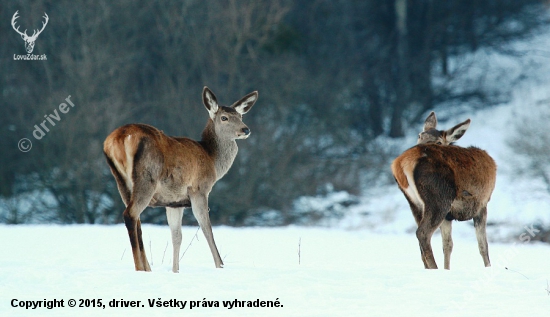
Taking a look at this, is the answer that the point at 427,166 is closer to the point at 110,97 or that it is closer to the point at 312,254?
the point at 312,254

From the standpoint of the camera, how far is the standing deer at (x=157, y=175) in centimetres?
751

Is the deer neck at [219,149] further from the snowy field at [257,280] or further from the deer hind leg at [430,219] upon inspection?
the deer hind leg at [430,219]

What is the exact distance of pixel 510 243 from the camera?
1766cm

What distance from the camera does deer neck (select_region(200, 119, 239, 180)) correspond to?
884cm

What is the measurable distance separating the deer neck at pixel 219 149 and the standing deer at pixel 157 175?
0.04 m

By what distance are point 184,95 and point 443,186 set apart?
16.4m

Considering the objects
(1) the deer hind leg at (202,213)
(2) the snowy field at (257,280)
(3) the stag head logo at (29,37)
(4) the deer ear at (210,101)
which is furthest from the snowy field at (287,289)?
(3) the stag head logo at (29,37)

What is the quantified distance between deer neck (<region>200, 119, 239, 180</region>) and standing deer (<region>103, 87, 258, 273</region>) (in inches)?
1.7

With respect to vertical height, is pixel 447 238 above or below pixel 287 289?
above

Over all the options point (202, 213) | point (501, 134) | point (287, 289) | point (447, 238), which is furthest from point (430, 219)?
point (501, 134)

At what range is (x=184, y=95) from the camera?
23766 mm

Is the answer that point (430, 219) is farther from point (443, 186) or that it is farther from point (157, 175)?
point (157, 175)

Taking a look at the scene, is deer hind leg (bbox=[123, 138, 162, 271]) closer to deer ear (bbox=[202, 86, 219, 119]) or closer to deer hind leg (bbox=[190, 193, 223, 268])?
deer hind leg (bbox=[190, 193, 223, 268])

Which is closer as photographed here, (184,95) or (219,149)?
(219,149)
